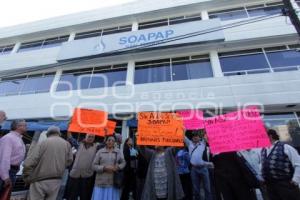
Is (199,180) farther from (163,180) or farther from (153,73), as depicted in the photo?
(153,73)

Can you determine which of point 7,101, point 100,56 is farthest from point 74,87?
point 7,101

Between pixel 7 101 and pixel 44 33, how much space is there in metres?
5.33

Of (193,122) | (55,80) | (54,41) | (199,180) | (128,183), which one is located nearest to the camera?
(128,183)

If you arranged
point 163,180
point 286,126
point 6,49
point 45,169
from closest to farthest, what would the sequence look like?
1. point 45,169
2. point 163,180
3. point 286,126
4. point 6,49

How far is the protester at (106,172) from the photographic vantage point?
4148 millimetres

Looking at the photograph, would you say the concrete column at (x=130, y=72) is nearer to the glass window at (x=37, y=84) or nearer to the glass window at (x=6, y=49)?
the glass window at (x=37, y=84)

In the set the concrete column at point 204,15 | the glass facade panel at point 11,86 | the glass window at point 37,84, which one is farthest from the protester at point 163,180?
the glass facade panel at point 11,86

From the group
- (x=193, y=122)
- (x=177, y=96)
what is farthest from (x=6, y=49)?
(x=193, y=122)

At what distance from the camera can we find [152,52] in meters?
11.2

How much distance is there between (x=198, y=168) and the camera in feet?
16.3

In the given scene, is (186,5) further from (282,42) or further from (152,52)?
(282,42)

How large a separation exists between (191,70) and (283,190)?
755 centimetres

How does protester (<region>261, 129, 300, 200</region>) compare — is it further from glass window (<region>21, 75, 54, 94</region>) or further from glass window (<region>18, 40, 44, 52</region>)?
glass window (<region>18, 40, 44, 52</region>)

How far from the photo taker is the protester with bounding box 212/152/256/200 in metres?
3.51
